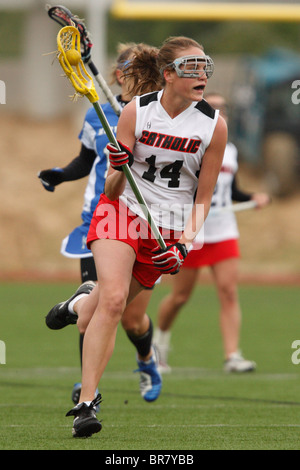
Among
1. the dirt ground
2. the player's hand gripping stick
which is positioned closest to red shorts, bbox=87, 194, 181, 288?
the player's hand gripping stick

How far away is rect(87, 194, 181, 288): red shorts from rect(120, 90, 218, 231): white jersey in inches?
2.4

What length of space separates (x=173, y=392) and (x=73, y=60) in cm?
307

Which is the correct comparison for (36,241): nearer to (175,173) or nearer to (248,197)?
(248,197)

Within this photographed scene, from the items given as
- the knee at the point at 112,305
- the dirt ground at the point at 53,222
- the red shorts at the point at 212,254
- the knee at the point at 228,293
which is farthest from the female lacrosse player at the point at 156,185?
the dirt ground at the point at 53,222

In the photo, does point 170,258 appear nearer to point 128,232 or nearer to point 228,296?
point 128,232

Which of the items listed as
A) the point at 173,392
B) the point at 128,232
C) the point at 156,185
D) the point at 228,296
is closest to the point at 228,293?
the point at 228,296

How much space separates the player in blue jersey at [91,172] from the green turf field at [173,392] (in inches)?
24.3

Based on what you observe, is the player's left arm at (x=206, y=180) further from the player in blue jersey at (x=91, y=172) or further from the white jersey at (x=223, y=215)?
the white jersey at (x=223, y=215)

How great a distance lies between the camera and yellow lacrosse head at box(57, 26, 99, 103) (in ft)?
17.3

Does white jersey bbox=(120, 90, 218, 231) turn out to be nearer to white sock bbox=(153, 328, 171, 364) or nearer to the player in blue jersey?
the player in blue jersey

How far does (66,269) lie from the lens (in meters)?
21.3
